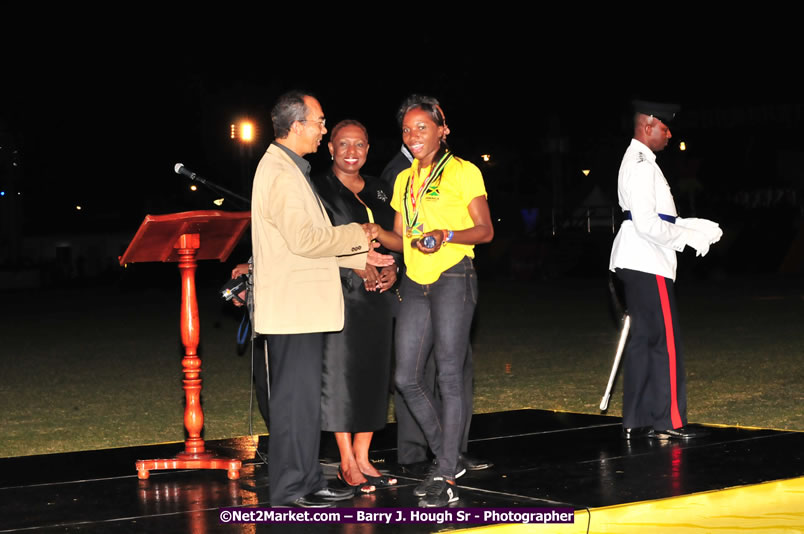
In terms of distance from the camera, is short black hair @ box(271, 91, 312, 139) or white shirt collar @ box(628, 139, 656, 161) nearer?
short black hair @ box(271, 91, 312, 139)

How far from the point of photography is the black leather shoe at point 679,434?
283 inches

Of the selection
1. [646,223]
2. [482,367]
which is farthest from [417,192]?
[482,367]

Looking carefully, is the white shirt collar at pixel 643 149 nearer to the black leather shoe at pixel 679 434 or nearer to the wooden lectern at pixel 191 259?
the black leather shoe at pixel 679 434

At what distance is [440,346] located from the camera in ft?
19.0

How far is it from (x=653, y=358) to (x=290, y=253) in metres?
2.93

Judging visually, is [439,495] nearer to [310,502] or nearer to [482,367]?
[310,502]

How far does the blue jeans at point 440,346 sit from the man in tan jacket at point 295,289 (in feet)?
1.67

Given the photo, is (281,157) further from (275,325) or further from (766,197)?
(766,197)

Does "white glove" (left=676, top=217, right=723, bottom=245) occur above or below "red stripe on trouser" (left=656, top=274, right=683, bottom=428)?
above

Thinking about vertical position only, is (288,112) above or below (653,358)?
above

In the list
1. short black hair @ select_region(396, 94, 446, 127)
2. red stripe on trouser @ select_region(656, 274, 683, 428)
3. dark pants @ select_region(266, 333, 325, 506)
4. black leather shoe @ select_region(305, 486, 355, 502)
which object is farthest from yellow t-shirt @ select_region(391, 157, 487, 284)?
red stripe on trouser @ select_region(656, 274, 683, 428)

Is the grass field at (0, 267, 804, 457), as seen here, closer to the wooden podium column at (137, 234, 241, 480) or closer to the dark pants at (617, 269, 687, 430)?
the wooden podium column at (137, 234, 241, 480)

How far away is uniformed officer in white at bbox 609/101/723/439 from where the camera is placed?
7238 millimetres

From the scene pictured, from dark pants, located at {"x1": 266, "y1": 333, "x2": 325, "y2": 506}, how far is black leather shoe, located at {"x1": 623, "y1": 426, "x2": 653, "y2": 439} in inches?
102
